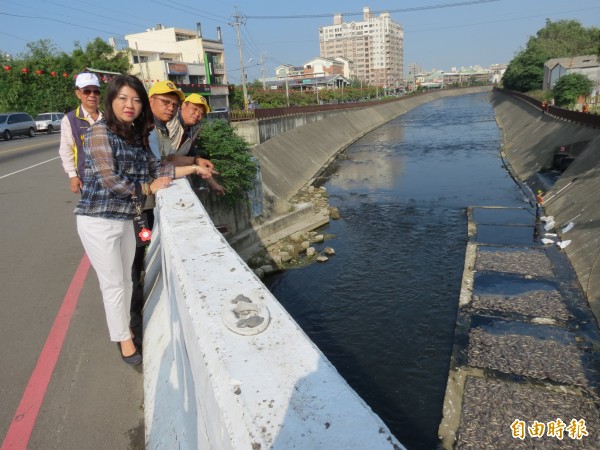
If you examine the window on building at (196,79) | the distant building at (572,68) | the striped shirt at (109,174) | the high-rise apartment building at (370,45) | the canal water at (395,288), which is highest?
the high-rise apartment building at (370,45)

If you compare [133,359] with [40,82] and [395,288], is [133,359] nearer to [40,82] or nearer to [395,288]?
[395,288]

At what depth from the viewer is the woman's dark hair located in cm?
293

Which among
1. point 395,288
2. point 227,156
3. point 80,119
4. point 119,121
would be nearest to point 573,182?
point 395,288

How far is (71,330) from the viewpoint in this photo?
3963mm

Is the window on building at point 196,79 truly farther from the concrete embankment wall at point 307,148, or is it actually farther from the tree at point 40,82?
the concrete embankment wall at point 307,148

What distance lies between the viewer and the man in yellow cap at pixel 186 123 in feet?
16.1

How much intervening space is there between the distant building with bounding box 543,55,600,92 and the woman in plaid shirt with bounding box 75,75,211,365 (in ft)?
157

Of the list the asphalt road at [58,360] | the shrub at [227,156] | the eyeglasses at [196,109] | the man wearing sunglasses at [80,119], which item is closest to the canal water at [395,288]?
the shrub at [227,156]

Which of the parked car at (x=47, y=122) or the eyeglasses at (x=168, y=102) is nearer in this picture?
the eyeglasses at (x=168, y=102)

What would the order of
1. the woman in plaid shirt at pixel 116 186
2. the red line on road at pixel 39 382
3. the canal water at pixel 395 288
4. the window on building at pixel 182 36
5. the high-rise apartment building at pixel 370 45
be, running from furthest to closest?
the high-rise apartment building at pixel 370 45 < the window on building at pixel 182 36 < the canal water at pixel 395 288 < the woman in plaid shirt at pixel 116 186 < the red line on road at pixel 39 382

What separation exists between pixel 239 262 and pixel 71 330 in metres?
2.54

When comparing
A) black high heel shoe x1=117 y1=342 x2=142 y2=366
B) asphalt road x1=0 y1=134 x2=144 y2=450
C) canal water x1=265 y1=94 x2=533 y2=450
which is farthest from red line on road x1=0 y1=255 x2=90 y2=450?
canal water x1=265 y1=94 x2=533 y2=450

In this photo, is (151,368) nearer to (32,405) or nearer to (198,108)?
(32,405)

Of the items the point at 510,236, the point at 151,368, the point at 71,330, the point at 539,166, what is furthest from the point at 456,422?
the point at 539,166
